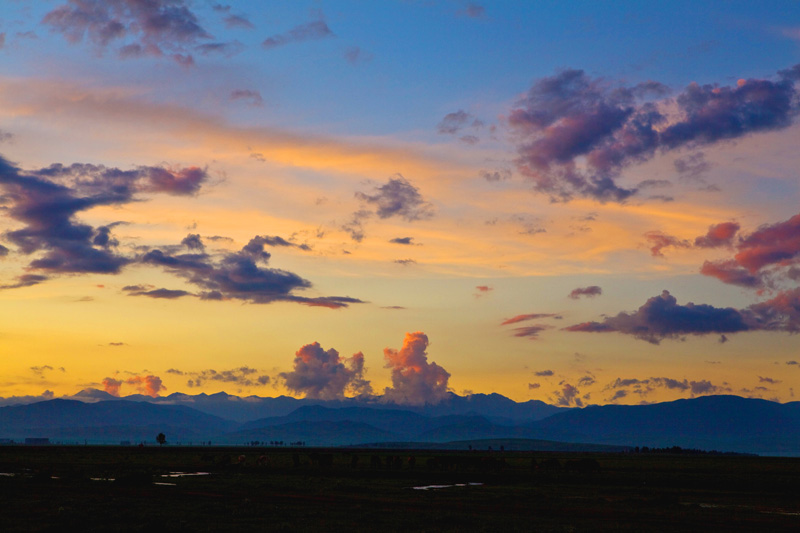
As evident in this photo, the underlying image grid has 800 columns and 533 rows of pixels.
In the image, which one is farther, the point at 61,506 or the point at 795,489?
the point at 795,489

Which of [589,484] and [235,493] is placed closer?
Answer: [235,493]

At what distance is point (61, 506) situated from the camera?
43031mm

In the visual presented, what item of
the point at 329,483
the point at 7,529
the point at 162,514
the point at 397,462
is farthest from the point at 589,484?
the point at 7,529

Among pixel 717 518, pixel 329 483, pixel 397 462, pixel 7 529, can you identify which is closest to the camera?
pixel 7 529

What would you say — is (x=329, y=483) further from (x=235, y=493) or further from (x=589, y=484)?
(x=589, y=484)

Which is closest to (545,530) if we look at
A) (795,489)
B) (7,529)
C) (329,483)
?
(7,529)

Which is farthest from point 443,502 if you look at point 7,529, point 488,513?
point 7,529

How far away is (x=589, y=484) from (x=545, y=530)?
110ft

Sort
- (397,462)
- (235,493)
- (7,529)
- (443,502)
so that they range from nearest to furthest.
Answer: (7,529) → (443,502) → (235,493) → (397,462)

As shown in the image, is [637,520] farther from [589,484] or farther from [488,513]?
[589,484]

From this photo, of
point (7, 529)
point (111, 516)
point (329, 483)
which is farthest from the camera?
point (329, 483)

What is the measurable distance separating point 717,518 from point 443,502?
16165 millimetres

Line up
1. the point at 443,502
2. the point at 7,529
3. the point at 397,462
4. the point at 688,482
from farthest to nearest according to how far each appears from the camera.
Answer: the point at 397,462
the point at 688,482
the point at 443,502
the point at 7,529

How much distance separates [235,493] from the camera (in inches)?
2137
